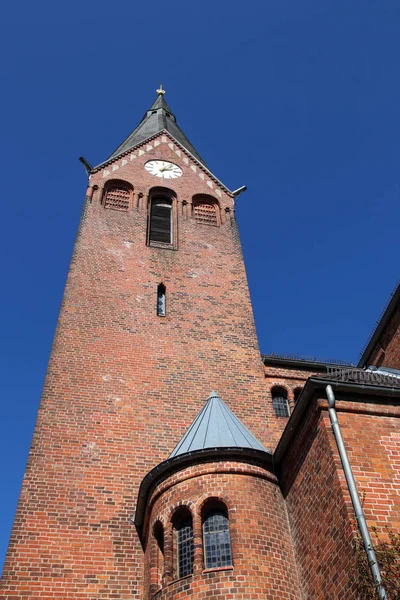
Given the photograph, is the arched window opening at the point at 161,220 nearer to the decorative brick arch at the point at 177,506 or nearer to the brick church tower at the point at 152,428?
the brick church tower at the point at 152,428

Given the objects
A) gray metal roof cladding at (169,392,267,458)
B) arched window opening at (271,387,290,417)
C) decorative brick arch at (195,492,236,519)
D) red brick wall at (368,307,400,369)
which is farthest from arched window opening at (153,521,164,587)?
red brick wall at (368,307,400,369)

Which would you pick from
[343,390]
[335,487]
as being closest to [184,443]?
[343,390]

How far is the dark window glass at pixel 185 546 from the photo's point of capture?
1055 centimetres

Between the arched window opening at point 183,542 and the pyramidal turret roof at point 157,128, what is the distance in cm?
1776

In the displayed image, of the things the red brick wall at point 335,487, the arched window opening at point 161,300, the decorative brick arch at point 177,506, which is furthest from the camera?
the arched window opening at point 161,300

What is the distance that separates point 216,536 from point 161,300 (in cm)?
920

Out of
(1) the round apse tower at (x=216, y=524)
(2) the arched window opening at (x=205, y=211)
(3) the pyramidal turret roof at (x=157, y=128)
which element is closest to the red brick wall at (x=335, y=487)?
(1) the round apse tower at (x=216, y=524)

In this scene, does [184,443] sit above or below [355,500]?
above

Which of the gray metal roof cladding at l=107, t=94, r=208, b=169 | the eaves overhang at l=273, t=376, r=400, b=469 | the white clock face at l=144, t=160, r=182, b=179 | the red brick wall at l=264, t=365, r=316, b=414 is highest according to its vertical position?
the gray metal roof cladding at l=107, t=94, r=208, b=169

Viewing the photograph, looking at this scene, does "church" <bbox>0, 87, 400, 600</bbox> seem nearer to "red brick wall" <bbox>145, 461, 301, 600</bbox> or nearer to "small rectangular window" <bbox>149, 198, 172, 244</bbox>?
"red brick wall" <bbox>145, 461, 301, 600</bbox>

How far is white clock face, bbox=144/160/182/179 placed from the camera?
2511 centimetres

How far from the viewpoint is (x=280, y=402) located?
16906 mm

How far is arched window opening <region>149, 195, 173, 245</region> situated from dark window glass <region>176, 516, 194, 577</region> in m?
11.9

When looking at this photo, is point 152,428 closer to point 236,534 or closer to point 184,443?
point 184,443
